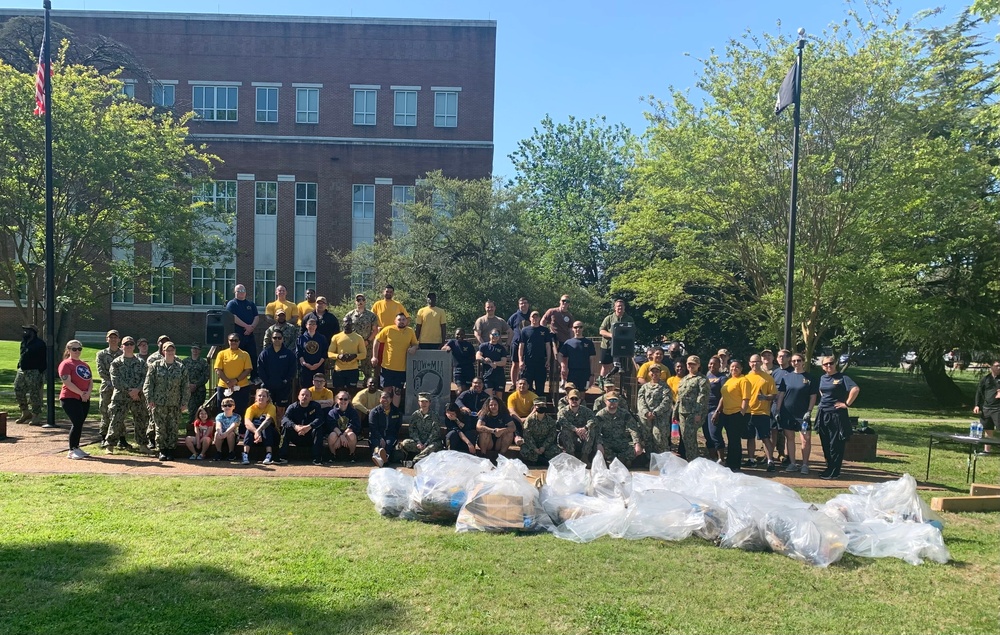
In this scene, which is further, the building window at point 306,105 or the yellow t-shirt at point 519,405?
the building window at point 306,105

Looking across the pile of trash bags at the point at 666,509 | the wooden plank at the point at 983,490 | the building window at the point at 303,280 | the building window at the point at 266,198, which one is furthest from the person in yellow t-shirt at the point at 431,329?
the building window at the point at 266,198

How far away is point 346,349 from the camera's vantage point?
460 inches

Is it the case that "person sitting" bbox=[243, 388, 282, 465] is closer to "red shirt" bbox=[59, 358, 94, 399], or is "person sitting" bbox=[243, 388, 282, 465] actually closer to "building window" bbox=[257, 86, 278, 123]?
"red shirt" bbox=[59, 358, 94, 399]

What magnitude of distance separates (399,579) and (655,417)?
6.07 metres

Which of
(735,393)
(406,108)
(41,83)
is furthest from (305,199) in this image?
(735,393)

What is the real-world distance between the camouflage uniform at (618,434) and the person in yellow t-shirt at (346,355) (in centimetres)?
400

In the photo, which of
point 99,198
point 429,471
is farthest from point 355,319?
point 99,198

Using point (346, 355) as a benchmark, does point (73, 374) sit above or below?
below

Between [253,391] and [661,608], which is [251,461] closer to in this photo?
[253,391]

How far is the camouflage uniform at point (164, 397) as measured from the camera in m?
10.6

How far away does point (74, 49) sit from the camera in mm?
23281

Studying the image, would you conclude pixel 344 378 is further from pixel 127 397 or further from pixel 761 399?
pixel 761 399

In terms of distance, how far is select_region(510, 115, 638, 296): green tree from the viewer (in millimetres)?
32938

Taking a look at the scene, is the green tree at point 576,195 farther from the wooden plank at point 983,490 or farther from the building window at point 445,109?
the wooden plank at point 983,490
